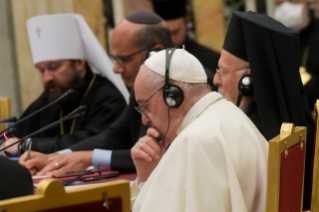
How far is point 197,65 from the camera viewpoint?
230 centimetres

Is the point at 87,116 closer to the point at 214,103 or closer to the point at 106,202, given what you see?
the point at 214,103

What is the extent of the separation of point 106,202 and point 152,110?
108 cm

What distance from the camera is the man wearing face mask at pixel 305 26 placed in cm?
450

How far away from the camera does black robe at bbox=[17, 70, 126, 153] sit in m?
3.86

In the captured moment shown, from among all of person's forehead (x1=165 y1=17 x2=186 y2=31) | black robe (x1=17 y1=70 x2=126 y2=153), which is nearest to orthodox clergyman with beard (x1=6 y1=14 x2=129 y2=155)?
black robe (x1=17 y1=70 x2=126 y2=153)

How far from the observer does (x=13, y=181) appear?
157 cm

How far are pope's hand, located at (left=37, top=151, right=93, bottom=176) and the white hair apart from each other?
39.7 inches

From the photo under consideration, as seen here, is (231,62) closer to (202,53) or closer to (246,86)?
(246,86)

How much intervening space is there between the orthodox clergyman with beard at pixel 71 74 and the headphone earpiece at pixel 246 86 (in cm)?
179

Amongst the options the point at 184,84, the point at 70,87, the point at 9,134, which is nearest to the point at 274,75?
the point at 184,84

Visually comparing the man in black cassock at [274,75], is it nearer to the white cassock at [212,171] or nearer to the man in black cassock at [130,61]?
the white cassock at [212,171]

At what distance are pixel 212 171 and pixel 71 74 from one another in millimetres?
2924

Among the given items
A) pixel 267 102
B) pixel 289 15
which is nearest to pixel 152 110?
pixel 267 102

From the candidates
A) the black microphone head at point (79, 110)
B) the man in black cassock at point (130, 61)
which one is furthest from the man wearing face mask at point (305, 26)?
the black microphone head at point (79, 110)
